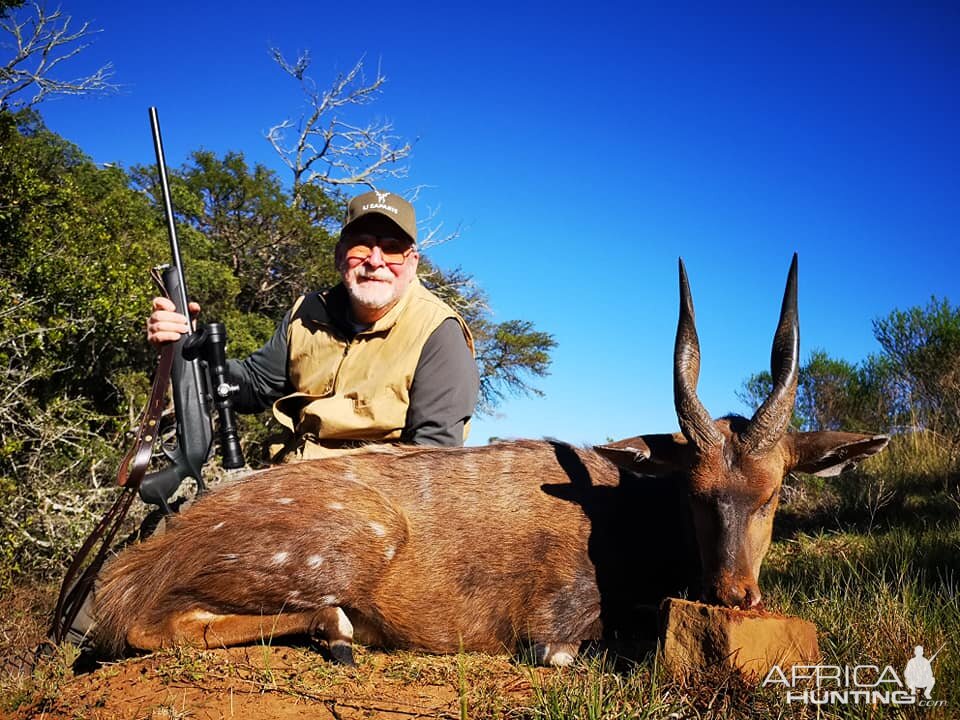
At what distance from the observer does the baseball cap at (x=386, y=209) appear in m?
5.54

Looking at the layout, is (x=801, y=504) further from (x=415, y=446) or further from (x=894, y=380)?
(x=894, y=380)

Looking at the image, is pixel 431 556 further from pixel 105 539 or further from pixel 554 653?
pixel 105 539

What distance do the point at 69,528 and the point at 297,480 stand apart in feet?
16.8

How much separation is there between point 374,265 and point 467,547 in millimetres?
2313

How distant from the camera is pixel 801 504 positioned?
8.30 metres

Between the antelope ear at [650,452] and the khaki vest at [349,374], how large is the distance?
65.5 inches

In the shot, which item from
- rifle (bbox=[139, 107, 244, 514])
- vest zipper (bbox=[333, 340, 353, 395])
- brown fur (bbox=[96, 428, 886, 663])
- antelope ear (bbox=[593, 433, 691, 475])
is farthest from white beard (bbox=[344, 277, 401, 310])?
antelope ear (bbox=[593, 433, 691, 475])

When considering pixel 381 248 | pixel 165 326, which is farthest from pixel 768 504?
pixel 165 326

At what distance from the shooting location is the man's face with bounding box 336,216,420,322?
5.45 m

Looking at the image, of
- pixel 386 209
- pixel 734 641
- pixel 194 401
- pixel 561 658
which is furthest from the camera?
pixel 386 209

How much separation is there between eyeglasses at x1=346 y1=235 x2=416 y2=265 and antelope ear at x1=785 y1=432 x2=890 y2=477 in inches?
118

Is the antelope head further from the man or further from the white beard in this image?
the white beard

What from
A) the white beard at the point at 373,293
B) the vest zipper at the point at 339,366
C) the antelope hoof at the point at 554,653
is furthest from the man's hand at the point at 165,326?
the antelope hoof at the point at 554,653

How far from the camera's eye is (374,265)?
551cm
